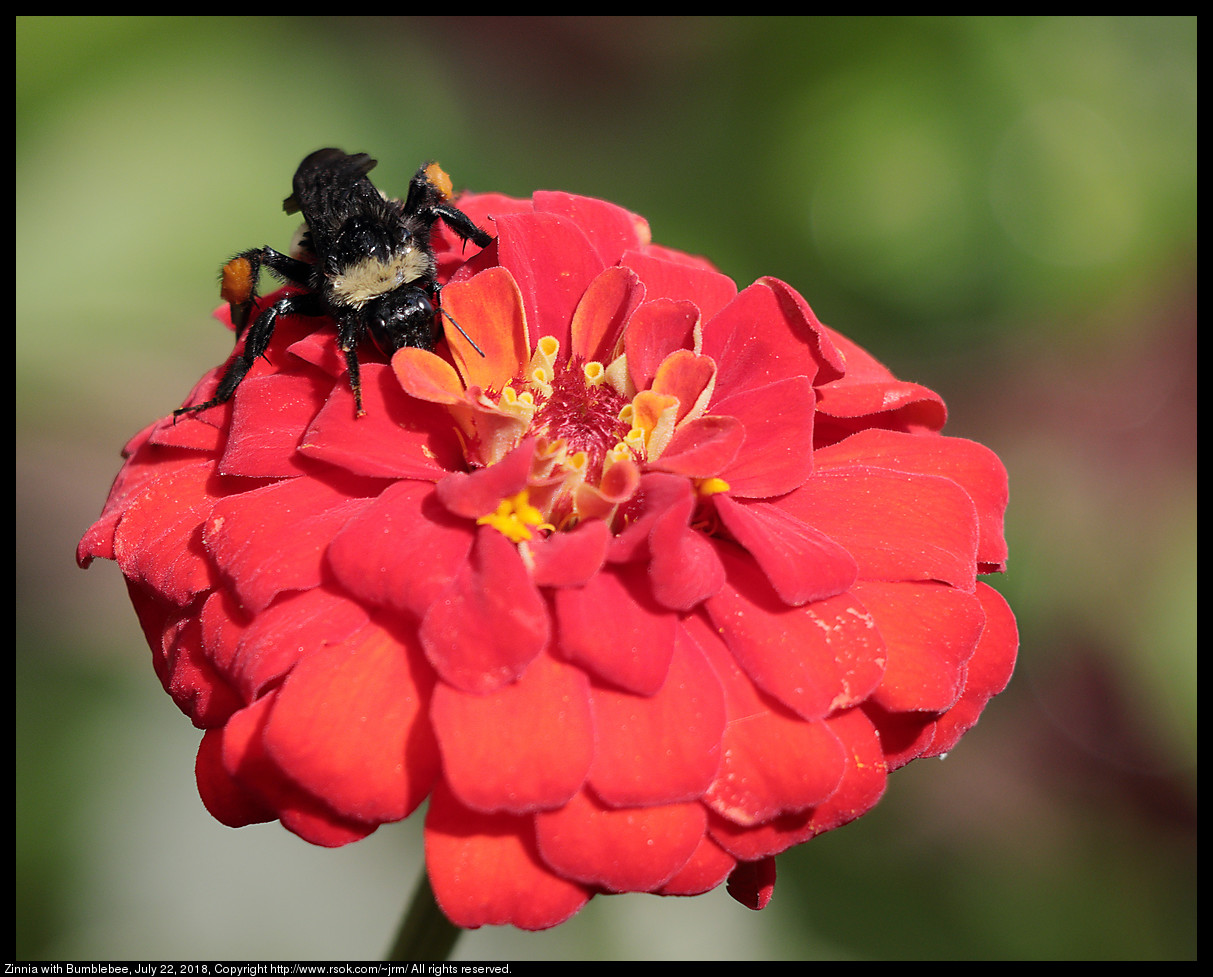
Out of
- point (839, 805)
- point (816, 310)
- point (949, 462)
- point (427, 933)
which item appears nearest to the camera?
point (839, 805)

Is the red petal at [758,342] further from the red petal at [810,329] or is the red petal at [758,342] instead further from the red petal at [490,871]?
the red petal at [490,871]

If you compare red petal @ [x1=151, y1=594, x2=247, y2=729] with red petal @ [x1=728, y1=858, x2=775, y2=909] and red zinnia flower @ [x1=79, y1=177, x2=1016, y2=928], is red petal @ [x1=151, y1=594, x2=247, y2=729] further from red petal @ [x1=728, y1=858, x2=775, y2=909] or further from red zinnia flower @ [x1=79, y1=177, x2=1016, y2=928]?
red petal @ [x1=728, y1=858, x2=775, y2=909]

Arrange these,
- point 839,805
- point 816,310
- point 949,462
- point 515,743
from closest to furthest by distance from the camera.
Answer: point 515,743, point 839,805, point 949,462, point 816,310

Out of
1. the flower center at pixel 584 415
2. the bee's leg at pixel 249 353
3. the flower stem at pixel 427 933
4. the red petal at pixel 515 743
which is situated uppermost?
the bee's leg at pixel 249 353

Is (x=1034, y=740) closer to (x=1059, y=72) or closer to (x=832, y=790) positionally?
(x=1059, y=72)

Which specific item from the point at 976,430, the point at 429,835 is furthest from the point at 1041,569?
the point at 429,835

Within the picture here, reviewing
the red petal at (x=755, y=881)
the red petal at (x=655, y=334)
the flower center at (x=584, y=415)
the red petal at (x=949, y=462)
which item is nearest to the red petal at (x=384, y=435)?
the flower center at (x=584, y=415)

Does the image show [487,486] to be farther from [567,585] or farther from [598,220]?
[598,220]

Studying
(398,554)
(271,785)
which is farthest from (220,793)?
(398,554)
